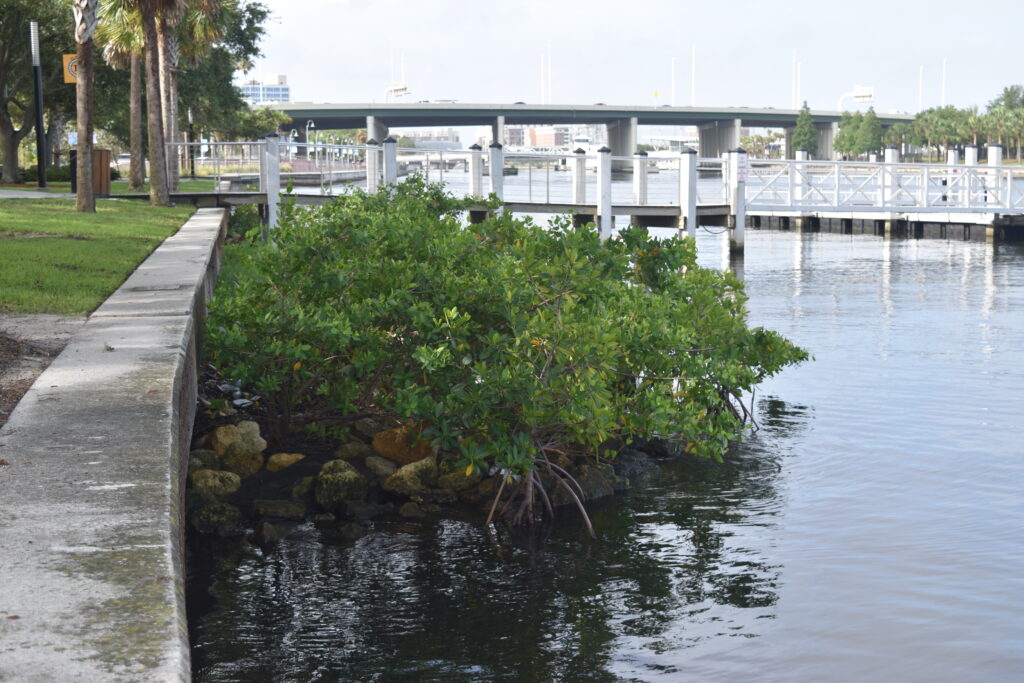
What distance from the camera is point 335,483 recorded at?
994 centimetres

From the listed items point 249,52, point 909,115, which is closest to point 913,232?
point 249,52

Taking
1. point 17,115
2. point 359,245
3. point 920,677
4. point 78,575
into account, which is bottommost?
point 920,677

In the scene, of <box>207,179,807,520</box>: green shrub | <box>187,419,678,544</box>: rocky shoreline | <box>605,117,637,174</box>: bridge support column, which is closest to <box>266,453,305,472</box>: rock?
<box>187,419,678,544</box>: rocky shoreline

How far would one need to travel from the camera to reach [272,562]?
8797 mm

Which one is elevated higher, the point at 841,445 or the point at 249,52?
the point at 249,52

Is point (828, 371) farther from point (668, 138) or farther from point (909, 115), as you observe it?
point (668, 138)

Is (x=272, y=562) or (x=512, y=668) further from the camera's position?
(x=272, y=562)

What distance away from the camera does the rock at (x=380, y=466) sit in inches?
411

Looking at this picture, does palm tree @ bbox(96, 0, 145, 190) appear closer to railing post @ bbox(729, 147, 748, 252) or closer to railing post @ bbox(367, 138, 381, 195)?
railing post @ bbox(367, 138, 381, 195)

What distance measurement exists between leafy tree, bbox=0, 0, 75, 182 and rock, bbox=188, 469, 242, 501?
32448mm

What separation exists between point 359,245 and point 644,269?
4.08 m

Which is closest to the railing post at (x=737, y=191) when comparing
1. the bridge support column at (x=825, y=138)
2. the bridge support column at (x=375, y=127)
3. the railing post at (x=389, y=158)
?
the railing post at (x=389, y=158)

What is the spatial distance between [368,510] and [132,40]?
26.1 m

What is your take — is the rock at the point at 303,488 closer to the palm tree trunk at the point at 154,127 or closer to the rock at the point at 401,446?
the rock at the point at 401,446
